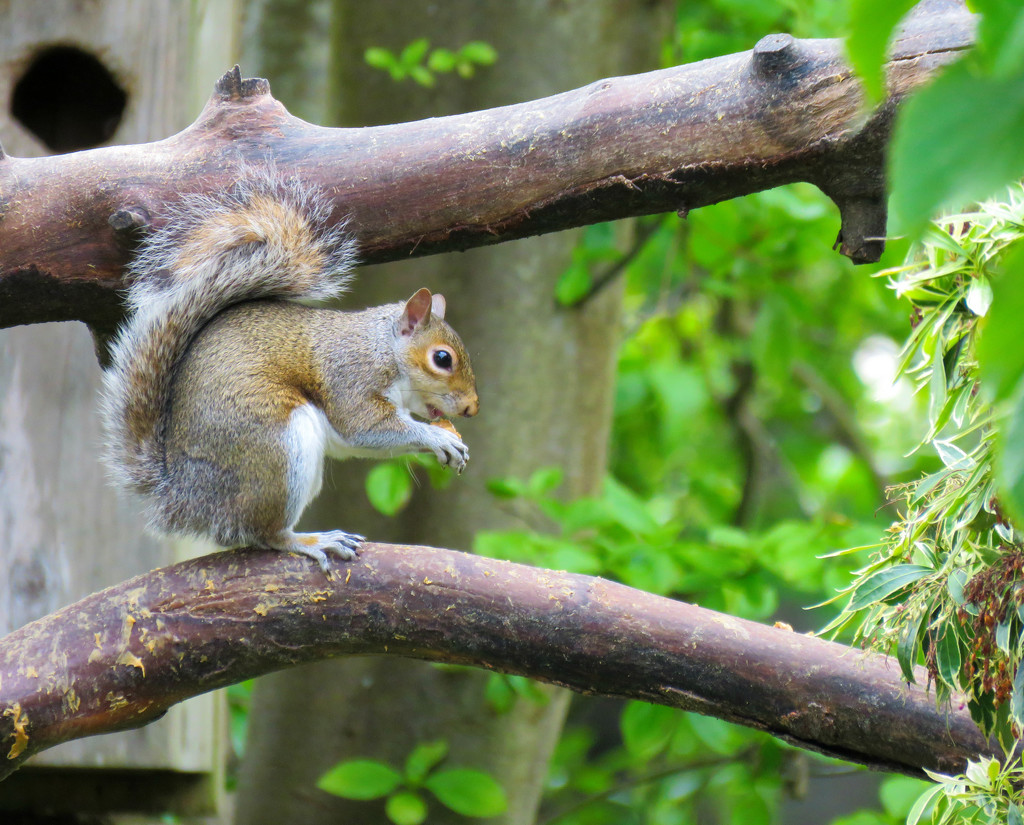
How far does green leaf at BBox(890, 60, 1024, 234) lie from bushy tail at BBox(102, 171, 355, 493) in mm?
1170

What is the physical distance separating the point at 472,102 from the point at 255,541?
1337mm

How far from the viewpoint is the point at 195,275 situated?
1432mm

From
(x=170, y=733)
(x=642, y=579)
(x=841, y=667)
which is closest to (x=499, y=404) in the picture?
(x=642, y=579)

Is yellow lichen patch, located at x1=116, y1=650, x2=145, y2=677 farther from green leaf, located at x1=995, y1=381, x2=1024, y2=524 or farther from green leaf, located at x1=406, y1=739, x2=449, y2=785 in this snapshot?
green leaf, located at x1=995, y1=381, x2=1024, y2=524

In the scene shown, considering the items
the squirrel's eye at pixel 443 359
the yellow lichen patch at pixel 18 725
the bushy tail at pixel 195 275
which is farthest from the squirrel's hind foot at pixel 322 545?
the squirrel's eye at pixel 443 359

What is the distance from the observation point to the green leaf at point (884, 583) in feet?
3.93

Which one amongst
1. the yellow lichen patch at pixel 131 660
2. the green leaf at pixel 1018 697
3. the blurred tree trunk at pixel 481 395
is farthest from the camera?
the blurred tree trunk at pixel 481 395

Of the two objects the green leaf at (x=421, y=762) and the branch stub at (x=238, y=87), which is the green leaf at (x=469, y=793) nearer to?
the green leaf at (x=421, y=762)

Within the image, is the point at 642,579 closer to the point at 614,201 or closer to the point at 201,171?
the point at 614,201

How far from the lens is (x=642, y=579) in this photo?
1952 millimetres

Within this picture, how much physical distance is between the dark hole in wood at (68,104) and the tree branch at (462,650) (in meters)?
1.09

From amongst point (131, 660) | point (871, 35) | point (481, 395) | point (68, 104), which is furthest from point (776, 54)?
point (68, 104)

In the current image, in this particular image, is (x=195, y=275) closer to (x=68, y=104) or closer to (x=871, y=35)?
(x=68, y=104)

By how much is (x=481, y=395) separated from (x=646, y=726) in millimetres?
839
